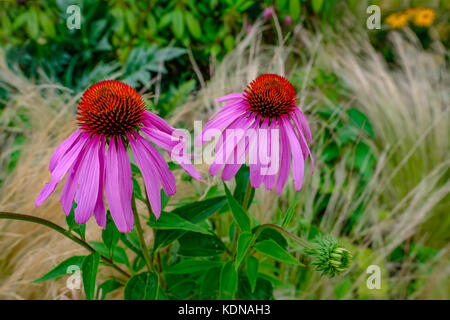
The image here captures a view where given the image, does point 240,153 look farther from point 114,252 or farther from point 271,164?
point 114,252

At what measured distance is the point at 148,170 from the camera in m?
0.45

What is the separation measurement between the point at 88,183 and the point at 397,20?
2258 millimetres

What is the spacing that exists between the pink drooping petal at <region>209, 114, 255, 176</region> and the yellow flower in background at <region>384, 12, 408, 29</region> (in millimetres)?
2007

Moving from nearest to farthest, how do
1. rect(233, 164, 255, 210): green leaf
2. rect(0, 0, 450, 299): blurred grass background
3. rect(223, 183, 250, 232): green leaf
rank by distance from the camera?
rect(223, 183, 250, 232): green leaf
rect(233, 164, 255, 210): green leaf
rect(0, 0, 450, 299): blurred grass background

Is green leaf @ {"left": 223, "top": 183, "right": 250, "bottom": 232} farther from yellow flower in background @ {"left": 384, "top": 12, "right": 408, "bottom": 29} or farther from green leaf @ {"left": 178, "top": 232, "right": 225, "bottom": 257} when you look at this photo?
yellow flower in background @ {"left": 384, "top": 12, "right": 408, "bottom": 29}

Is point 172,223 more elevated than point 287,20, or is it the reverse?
point 287,20

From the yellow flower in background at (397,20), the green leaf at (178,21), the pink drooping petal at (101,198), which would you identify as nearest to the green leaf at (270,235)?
the pink drooping petal at (101,198)

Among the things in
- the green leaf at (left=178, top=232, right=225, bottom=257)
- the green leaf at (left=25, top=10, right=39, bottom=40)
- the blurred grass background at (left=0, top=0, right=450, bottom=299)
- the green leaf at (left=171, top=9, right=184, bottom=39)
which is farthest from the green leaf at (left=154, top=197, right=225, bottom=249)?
the green leaf at (left=25, top=10, right=39, bottom=40)

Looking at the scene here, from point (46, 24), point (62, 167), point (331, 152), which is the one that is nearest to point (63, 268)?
point (62, 167)

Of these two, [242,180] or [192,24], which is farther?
[192,24]

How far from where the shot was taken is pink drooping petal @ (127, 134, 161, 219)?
438 mm

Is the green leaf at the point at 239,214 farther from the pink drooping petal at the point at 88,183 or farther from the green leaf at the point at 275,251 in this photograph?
the pink drooping petal at the point at 88,183
